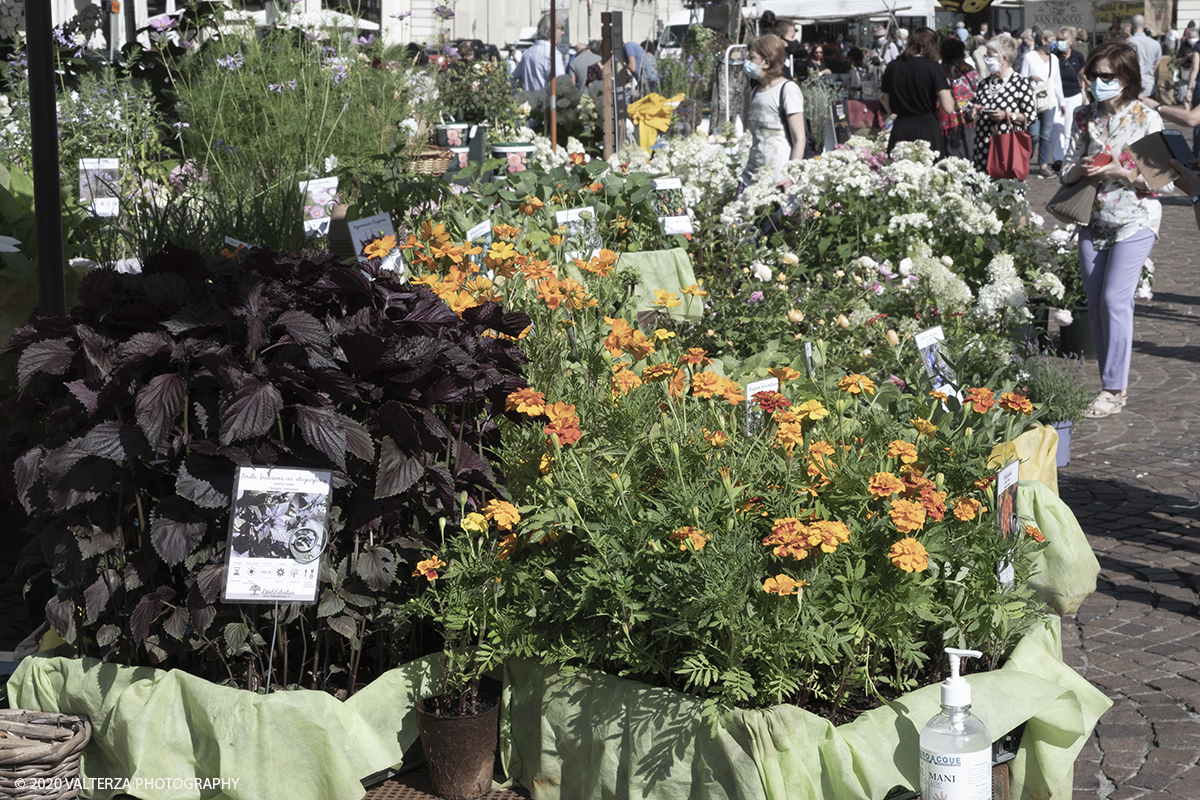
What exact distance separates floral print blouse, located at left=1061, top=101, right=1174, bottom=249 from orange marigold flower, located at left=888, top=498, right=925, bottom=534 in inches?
155

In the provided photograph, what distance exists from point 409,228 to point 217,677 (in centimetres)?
212

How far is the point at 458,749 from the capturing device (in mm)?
2279

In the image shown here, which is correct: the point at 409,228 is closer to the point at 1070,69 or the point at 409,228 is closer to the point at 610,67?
the point at 610,67

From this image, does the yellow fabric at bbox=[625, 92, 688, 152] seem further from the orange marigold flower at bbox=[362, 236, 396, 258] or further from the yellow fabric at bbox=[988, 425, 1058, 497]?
the orange marigold flower at bbox=[362, 236, 396, 258]

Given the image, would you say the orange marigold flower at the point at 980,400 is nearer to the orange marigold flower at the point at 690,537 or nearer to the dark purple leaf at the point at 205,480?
the orange marigold flower at the point at 690,537

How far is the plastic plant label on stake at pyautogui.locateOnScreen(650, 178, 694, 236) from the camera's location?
485cm

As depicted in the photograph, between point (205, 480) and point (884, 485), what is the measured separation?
1212 millimetres

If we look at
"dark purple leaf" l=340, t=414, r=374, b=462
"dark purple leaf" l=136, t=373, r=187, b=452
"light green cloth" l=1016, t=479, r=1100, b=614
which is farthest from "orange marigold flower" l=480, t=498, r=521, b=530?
"light green cloth" l=1016, t=479, r=1100, b=614

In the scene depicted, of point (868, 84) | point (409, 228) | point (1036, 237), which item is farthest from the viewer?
point (868, 84)

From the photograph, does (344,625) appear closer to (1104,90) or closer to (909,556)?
(909,556)

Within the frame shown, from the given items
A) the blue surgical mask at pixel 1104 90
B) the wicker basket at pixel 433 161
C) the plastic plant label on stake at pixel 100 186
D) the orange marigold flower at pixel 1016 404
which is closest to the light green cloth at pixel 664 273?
the wicker basket at pixel 433 161

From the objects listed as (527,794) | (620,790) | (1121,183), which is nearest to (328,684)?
(527,794)

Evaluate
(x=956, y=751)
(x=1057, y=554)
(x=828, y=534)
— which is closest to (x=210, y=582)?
(x=828, y=534)

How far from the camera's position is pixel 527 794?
239 centimetres
